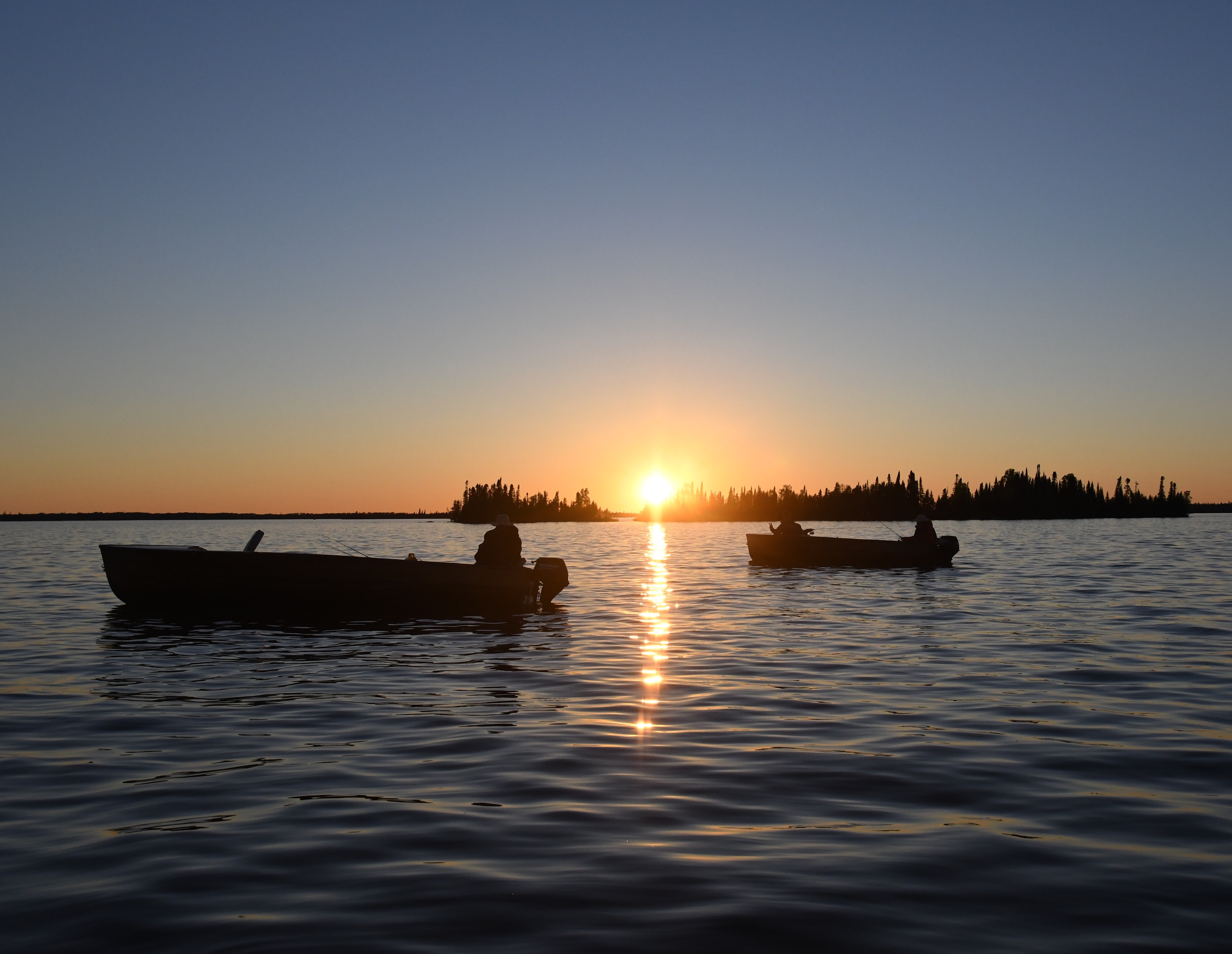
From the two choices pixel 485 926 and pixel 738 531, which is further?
pixel 738 531

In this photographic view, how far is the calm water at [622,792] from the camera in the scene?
17.5ft

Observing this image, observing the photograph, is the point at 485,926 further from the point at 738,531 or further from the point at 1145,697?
the point at 738,531

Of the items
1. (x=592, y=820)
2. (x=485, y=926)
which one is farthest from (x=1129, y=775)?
(x=485, y=926)

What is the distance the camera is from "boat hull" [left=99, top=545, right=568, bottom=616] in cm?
2278

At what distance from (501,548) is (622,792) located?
1704 centimetres

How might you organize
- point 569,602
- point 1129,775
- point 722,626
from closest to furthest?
1. point 1129,775
2. point 722,626
3. point 569,602

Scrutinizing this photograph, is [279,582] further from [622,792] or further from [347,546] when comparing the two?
[347,546]

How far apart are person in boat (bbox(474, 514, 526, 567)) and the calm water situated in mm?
5477

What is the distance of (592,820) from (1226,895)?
4211 mm

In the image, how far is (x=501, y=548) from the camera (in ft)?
81.4

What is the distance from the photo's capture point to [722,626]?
21.6m

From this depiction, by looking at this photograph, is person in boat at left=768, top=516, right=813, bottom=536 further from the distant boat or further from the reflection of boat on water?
the distant boat

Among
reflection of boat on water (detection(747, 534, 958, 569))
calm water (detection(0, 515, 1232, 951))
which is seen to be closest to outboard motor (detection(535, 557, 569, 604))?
calm water (detection(0, 515, 1232, 951))

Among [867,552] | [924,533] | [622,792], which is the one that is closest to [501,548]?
[622,792]
